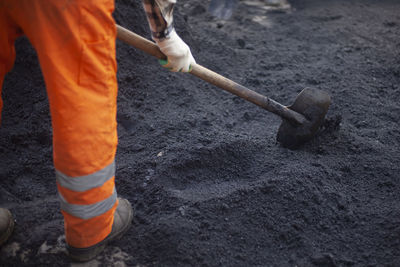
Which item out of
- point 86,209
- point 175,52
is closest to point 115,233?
point 86,209

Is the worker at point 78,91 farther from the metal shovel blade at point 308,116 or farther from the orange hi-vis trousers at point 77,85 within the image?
the metal shovel blade at point 308,116

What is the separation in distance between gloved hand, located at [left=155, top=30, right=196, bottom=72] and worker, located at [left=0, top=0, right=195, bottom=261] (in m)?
0.29

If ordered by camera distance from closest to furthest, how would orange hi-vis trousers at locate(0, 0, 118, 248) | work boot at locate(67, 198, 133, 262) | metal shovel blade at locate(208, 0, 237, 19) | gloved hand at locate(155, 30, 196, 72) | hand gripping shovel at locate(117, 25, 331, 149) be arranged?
orange hi-vis trousers at locate(0, 0, 118, 248), work boot at locate(67, 198, 133, 262), gloved hand at locate(155, 30, 196, 72), hand gripping shovel at locate(117, 25, 331, 149), metal shovel blade at locate(208, 0, 237, 19)

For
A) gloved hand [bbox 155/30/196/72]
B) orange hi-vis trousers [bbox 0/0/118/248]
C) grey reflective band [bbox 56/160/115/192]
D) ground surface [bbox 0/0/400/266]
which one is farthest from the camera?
gloved hand [bbox 155/30/196/72]

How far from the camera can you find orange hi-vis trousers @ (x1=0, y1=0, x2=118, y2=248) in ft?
4.29

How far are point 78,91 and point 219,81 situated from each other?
1094 mm

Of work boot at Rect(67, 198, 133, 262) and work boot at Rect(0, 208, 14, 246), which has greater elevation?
work boot at Rect(67, 198, 133, 262)

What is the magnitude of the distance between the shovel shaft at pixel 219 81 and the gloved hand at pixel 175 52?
0.21ft

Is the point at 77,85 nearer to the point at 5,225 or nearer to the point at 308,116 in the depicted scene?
the point at 5,225

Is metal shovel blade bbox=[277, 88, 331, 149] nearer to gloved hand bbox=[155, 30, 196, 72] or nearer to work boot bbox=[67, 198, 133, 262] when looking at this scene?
gloved hand bbox=[155, 30, 196, 72]

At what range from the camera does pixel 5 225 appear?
1.76 meters

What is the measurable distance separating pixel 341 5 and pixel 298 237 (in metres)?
4.37

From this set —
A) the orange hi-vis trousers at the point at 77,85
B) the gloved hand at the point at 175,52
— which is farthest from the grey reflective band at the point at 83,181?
the gloved hand at the point at 175,52

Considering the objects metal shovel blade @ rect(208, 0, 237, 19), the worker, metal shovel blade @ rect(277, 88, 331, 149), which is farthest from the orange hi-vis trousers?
metal shovel blade @ rect(208, 0, 237, 19)
